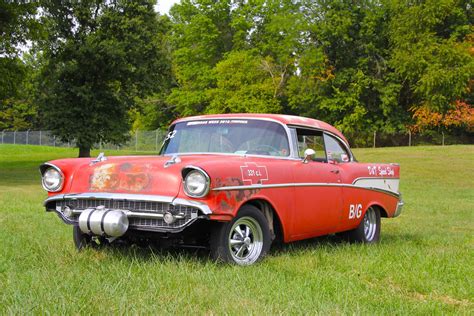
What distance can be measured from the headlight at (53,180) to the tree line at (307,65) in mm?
26321

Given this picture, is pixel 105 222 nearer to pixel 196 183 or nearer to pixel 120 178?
pixel 120 178

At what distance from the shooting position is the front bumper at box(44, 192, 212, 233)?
16.8ft

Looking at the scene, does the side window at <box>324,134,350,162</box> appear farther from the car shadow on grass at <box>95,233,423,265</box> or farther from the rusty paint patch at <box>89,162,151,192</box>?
the rusty paint patch at <box>89,162,151,192</box>

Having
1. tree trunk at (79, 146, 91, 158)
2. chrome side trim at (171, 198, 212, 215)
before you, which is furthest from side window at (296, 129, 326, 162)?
tree trunk at (79, 146, 91, 158)

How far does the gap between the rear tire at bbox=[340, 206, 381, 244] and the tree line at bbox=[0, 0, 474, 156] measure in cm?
2560

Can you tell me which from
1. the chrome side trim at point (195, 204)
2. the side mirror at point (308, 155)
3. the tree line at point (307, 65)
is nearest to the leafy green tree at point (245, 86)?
the tree line at point (307, 65)

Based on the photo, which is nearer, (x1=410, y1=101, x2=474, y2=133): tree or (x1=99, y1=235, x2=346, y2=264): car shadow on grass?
(x1=99, y1=235, x2=346, y2=264): car shadow on grass

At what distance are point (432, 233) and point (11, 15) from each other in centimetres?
1943

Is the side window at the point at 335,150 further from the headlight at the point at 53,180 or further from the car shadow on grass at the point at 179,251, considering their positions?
the headlight at the point at 53,180

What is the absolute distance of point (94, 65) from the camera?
102ft

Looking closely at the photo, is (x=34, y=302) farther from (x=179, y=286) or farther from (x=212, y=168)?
(x=212, y=168)

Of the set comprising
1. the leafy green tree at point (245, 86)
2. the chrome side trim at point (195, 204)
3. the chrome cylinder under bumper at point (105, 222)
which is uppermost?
the leafy green tree at point (245, 86)

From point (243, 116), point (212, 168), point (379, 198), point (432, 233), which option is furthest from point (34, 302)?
point (432, 233)

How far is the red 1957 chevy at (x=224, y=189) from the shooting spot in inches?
205
